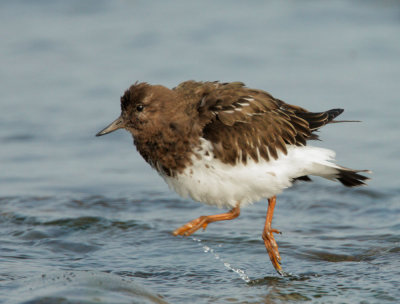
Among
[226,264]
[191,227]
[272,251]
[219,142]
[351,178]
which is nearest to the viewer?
[219,142]

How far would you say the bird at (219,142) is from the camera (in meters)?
5.58

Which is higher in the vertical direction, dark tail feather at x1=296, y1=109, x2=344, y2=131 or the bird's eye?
the bird's eye

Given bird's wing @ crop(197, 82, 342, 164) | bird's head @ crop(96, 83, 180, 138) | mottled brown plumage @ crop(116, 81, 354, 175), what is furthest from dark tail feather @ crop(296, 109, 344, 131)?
bird's head @ crop(96, 83, 180, 138)

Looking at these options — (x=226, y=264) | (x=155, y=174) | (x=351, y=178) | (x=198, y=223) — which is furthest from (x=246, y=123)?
(x=155, y=174)

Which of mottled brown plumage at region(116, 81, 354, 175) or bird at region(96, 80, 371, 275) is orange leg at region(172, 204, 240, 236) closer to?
bird at region(96, 80, 371, 275)

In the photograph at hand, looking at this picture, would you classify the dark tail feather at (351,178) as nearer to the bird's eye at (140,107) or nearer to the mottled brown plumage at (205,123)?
the mottled brown plumage at (205,123)

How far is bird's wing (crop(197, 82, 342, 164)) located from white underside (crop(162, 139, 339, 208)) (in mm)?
67

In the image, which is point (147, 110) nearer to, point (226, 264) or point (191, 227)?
point (191, 227)

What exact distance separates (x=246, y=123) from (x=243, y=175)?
40 centimetres

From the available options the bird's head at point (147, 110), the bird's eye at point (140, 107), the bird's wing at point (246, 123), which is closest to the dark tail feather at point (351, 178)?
the bird's wing at point (246, 123)

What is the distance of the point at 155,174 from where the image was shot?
927cm

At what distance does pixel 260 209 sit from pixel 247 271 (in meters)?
1.73

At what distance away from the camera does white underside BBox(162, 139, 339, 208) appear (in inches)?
219

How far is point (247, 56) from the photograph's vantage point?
1245 cm
